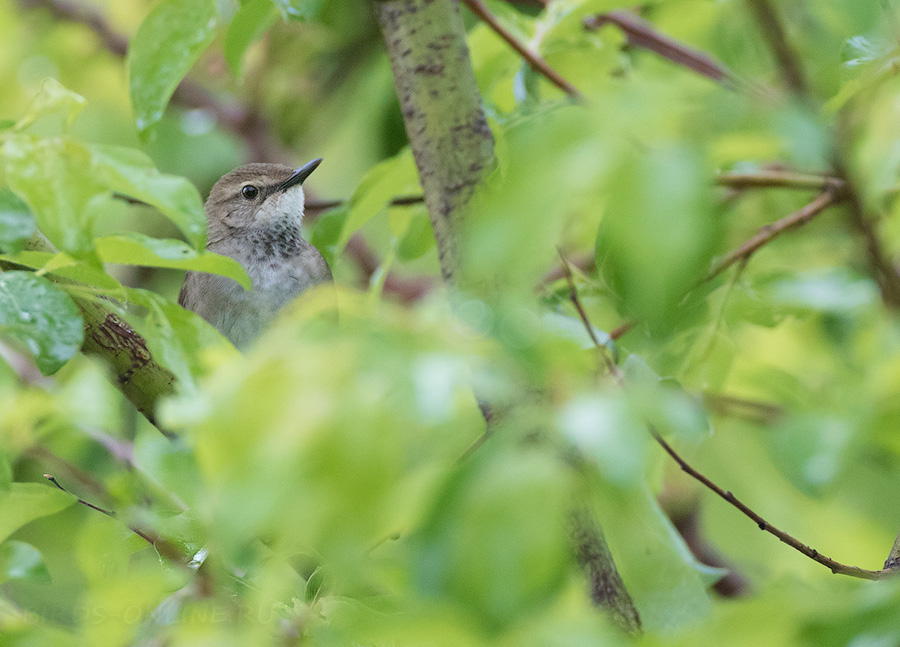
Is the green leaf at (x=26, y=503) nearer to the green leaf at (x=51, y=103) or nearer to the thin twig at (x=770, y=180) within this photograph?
the green leaf at (x=51, y=103)

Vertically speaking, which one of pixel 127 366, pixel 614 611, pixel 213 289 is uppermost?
pixel 127 366

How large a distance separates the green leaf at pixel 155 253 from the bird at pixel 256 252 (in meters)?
1.90

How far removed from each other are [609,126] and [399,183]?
1.15 m

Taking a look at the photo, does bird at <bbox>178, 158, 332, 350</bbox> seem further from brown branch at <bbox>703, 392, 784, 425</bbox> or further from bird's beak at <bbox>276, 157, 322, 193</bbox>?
brown branch at <bbox>703, 392, 784, 425</bbox>

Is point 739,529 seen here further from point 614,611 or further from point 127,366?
point 127,366

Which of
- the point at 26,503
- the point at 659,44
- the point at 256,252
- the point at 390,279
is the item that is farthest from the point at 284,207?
the point at 26,503

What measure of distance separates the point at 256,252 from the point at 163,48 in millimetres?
2052

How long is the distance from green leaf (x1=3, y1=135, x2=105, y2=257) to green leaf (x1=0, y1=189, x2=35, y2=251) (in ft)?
0.32

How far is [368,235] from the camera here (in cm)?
582

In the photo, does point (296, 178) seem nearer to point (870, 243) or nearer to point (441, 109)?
point (441, 109)

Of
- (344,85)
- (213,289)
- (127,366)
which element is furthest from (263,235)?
(127,366)

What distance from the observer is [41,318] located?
1383mm

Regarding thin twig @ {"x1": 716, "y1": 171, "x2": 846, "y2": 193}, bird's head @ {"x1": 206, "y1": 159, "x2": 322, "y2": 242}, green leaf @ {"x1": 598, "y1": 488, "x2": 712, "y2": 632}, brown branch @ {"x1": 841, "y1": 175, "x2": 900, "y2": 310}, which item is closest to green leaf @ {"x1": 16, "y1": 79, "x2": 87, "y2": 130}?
brown branch @ {"x1": 841, "y1": 175, "x2": 900, "y2": 310}

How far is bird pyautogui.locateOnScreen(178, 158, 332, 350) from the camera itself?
3352 millimetres
